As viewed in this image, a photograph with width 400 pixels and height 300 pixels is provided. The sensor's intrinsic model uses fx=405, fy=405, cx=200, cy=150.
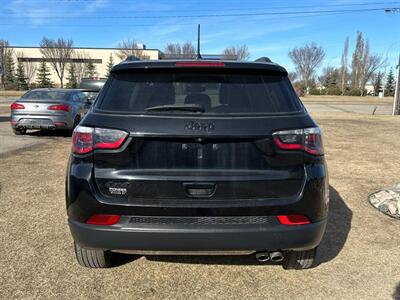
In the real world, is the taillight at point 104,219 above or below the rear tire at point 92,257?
above

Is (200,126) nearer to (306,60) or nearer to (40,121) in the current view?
(40,121)

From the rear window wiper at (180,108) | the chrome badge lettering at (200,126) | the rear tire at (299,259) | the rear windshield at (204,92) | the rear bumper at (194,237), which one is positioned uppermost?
the rear windshield at (204,92)

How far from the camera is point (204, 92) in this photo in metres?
2.98

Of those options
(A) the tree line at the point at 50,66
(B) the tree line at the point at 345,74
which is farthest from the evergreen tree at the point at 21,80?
(B) the tree line at the point at 345,74

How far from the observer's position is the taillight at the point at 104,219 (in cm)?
273

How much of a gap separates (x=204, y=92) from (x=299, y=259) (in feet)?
5.30

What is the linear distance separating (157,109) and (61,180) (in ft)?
13.9

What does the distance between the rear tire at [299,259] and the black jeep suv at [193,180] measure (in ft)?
1.91

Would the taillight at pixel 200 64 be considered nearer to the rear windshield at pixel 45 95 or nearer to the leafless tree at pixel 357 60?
the rear windshield at pixel 45 95

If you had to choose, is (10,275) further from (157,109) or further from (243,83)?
(243,83)

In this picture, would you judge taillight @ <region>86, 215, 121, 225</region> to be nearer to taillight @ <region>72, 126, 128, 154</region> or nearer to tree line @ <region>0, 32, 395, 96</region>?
taillight @ <region>72, 126, 128, 154</region>

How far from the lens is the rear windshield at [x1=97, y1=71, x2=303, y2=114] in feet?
9.42

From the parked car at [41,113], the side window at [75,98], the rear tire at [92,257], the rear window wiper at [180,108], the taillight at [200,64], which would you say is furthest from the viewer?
the side window at [75,98]

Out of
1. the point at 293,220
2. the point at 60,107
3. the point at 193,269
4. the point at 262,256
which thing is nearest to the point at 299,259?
the point at 262,256
